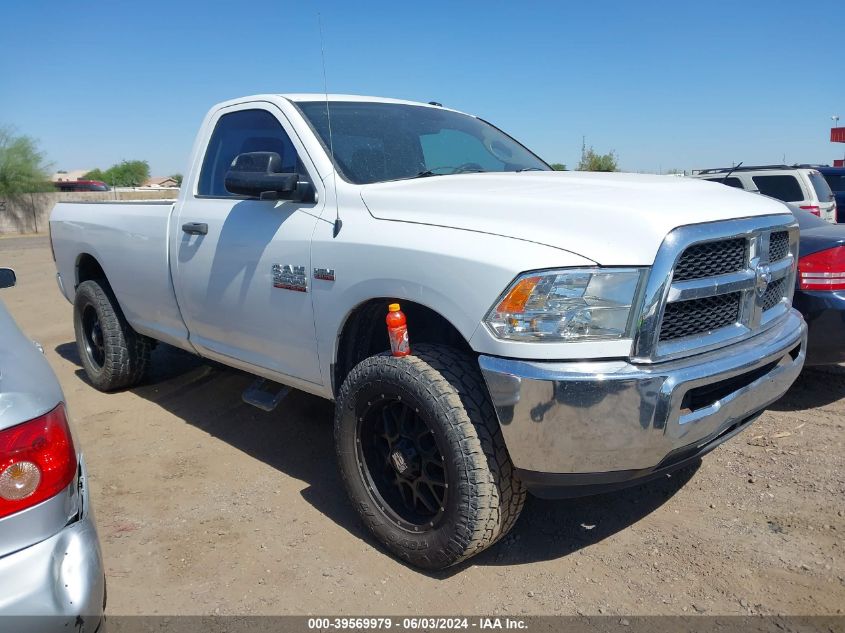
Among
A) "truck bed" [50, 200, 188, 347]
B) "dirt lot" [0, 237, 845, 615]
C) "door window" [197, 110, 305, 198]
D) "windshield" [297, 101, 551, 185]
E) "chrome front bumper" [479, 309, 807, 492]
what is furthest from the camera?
"truck bed" [50, 200, 188, 347]

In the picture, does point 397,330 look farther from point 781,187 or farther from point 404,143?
point 781,187

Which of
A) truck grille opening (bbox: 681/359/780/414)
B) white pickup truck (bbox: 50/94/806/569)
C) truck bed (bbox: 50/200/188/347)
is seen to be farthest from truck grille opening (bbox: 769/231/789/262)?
truck bed (bbox: 50/200/188/347)

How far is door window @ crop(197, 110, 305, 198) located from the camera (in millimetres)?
3564

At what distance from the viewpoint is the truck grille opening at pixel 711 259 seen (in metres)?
2.38

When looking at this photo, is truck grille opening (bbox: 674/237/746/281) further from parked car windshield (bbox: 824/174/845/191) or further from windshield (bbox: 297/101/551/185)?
parked car windshield (bbox: 824/174/845/191)

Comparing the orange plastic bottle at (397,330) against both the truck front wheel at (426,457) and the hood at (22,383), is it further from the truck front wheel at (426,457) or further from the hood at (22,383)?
the hood at (22,383)

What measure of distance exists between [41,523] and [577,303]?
167 cm

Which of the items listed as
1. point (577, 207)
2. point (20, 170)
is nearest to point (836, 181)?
point (577, 207)

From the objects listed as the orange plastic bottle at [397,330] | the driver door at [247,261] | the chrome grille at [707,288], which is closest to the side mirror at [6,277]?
the driver door at [247,261]

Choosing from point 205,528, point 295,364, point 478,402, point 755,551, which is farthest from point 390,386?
point 755,551

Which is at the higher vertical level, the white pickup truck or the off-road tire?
the white pickup truck

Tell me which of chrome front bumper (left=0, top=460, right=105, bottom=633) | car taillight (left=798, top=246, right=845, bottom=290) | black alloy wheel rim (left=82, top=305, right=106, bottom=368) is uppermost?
car taillight (left=798, top=246, right=845, bottom=290)

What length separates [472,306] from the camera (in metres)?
2.40

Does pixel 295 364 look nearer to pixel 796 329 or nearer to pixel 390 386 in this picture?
pixel 390 386
